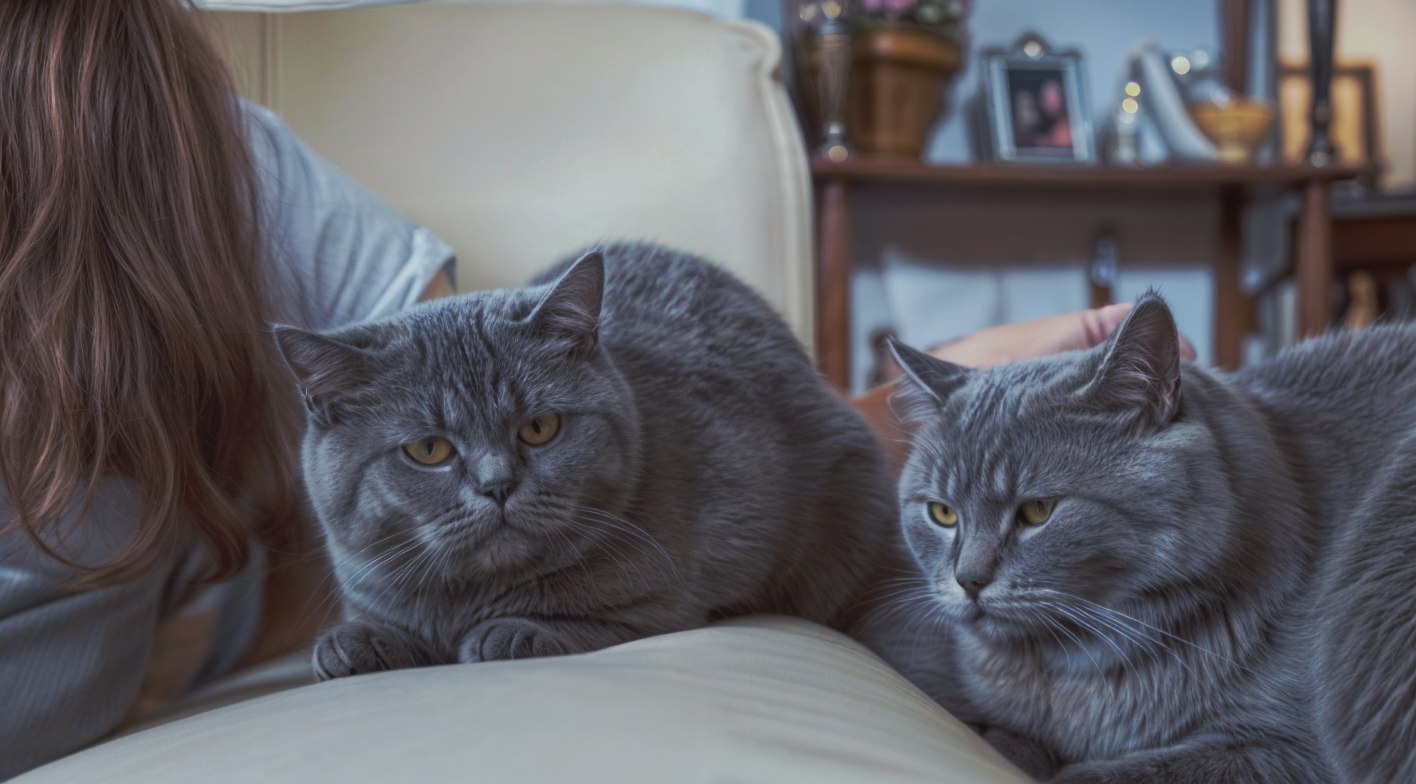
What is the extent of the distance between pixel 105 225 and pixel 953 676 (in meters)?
0.93

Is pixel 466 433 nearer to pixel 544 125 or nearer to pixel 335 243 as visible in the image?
pixel 335 243

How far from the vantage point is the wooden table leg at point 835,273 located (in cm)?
249

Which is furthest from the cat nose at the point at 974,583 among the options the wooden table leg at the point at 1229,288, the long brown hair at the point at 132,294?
the wooden table leg at the point at 1229,288

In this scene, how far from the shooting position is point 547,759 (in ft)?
1.92

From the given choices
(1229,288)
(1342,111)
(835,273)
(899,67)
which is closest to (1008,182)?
(899,67)

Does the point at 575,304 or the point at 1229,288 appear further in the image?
the point at 1229,288

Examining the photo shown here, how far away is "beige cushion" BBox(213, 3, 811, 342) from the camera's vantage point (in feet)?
5.11

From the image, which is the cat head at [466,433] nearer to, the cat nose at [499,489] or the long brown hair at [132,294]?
the cat nose at [499,489]

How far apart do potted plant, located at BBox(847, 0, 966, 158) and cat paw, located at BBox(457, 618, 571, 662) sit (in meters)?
1.95

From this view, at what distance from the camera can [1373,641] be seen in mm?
773

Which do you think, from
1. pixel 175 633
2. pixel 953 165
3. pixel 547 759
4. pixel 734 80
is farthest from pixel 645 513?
pixel 953 165

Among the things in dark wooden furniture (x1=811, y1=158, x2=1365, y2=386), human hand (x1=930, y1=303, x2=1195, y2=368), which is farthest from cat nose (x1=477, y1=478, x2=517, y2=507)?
dark wooden furniture (x1=811, y1=158, x2=1365, y2=386)

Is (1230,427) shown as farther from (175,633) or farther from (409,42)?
(409,42)

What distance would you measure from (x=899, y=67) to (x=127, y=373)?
1.99m
